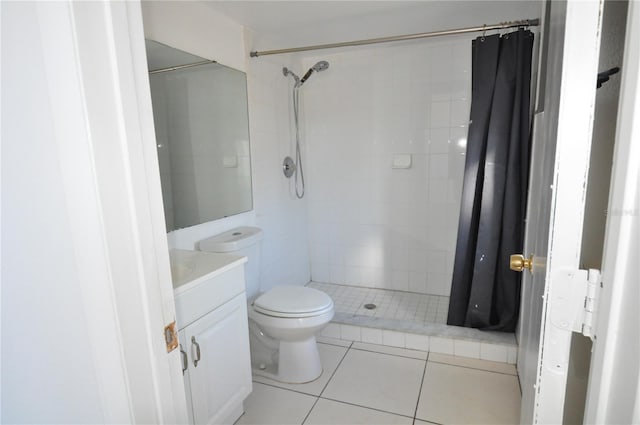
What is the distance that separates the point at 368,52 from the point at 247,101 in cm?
115

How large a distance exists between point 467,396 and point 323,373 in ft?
2.55

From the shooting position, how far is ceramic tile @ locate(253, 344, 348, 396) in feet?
6.44

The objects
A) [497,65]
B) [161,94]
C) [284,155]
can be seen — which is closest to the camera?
[161,94]

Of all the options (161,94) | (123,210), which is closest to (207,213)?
(161,94)

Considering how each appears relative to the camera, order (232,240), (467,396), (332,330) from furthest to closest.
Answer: (332,330) < (232,240) < (467,396)

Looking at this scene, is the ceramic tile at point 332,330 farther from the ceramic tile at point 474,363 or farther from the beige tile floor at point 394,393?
the ceramic tile at point 474,363

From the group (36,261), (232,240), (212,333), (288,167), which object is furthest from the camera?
(288,167)

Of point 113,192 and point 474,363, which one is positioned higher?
point 113,192

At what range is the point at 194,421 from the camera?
4.53ft

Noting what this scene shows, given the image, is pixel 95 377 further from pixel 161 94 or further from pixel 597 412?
pixel 161 94

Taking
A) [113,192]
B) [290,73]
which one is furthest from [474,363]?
[290,73]

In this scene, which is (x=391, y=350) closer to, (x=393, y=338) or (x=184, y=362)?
(x=393, y=338)

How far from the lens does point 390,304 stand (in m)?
2.85

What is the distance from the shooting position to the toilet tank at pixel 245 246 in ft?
6.38
